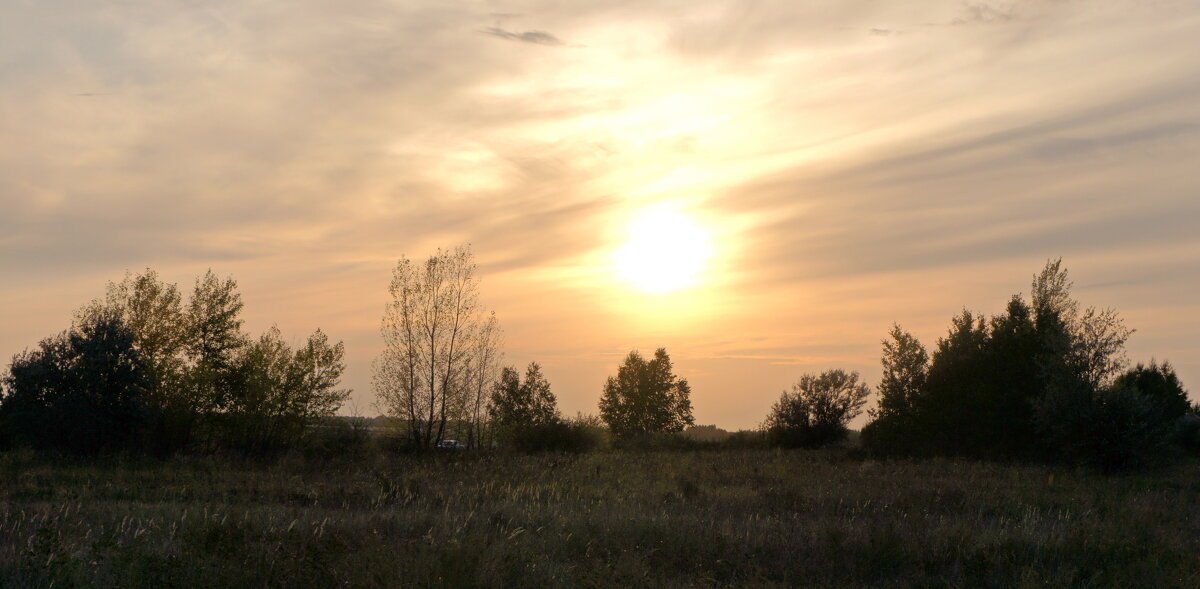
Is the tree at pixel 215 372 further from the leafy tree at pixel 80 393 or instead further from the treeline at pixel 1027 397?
the treeline at pixel 1027 397

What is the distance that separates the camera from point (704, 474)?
2686cm

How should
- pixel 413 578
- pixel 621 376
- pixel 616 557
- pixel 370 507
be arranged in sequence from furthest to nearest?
pixel 621 376 → pixel 370 507 → pixel 616 557 → pixel 413 578

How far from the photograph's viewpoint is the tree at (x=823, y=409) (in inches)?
1885

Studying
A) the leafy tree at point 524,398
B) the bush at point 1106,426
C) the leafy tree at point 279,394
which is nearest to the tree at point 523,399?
the leafy tree at point 524,398

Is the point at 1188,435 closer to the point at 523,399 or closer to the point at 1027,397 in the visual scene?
the point at 1027,397

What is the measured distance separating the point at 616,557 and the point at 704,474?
52.1ft

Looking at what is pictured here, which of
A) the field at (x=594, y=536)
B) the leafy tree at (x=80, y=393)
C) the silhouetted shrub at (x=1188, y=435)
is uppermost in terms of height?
the leafy tree at (x=80, y=393)

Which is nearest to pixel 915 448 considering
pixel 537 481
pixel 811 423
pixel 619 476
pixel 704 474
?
pixel 811 423

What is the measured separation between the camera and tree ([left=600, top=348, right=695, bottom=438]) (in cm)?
7300

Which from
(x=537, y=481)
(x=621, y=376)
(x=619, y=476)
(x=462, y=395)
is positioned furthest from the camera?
(x=621, y=376)

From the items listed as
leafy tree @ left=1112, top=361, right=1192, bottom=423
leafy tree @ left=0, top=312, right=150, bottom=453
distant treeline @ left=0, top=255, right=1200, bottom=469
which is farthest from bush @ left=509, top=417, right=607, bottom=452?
leafy tree @ left=1112, top=361, right=1192, bottom=423

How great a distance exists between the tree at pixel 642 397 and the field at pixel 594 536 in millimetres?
50359

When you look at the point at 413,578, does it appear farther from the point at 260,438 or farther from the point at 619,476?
the point at 260,438

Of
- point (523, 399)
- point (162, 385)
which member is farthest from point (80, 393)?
point (523, 399)
